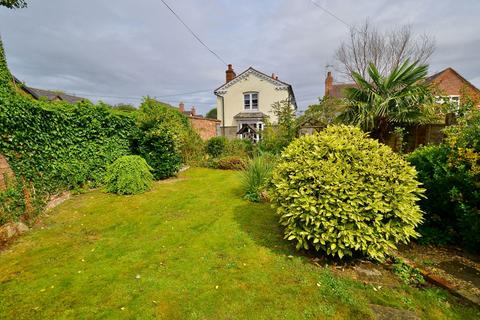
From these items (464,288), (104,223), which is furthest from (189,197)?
(464,288)

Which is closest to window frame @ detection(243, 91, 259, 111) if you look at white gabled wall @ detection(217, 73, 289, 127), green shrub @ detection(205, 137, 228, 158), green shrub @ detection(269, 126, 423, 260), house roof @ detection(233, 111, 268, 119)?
white gabled wall @ detection(217, 73, 289, 127)

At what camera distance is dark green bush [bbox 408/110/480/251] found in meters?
3.02

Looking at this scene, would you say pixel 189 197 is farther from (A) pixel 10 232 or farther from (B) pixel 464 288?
(B) pixel 464 288

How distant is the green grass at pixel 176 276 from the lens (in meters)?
2.31

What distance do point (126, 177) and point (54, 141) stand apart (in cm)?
184

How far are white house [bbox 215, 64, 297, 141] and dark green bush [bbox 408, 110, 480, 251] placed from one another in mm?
18091

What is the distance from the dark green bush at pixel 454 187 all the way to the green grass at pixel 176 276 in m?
1.27

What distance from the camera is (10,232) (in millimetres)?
3947

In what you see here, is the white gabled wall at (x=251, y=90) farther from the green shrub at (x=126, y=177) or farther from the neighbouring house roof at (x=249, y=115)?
the green shrub at (x=126, y=177)

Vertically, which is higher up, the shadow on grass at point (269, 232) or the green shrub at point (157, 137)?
the green shrub at point (157, 137)

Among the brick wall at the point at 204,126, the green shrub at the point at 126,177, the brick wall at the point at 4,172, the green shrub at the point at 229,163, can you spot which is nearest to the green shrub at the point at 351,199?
the green shrub at the point at 126,177

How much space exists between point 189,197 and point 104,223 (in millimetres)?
2162

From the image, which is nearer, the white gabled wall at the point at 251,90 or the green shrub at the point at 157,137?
the green shrub at the point at 157,137

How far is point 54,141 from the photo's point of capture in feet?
17.8
